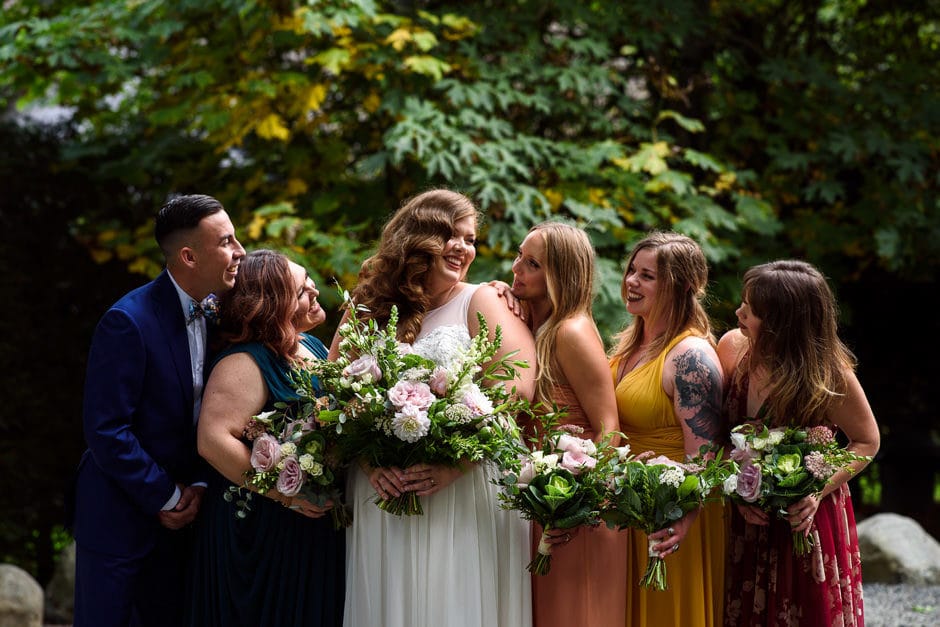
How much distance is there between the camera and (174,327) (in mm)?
3920

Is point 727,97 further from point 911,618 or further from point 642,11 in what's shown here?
point 911,618

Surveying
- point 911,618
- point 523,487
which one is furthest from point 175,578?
point 911,618

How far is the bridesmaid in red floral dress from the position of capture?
3756 mm

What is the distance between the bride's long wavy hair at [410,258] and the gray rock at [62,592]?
561 cm

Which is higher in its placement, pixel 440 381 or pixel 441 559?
pixel 440 381

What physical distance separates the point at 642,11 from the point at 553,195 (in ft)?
5.91

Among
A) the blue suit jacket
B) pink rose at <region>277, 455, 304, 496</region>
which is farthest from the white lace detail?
the blue suit jacket

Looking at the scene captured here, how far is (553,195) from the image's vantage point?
7.11 meters

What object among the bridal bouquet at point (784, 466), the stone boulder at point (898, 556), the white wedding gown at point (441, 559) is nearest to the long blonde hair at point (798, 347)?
the bridal bouquet at point (784, 466)

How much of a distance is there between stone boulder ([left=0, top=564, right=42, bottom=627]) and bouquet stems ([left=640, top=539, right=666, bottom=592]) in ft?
17.6

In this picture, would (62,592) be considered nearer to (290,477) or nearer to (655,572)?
(290,477)

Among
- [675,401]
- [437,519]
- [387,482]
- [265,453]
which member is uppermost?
[675,401]

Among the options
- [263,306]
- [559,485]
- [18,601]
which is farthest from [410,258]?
[18,601]

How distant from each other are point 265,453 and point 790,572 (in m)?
2.08
